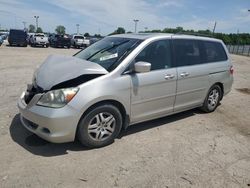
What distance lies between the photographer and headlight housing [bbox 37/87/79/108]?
3.50 meters

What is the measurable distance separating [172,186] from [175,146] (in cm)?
112

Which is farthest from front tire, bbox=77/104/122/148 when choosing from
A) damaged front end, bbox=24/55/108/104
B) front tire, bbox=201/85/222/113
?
front tire, bbox=201/85/222/113

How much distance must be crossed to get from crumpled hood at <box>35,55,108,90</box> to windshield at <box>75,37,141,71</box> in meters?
0.25

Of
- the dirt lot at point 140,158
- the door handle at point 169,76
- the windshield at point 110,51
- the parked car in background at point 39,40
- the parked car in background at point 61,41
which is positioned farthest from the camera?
the parked car in background at point 61,41

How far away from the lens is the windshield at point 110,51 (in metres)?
4.12

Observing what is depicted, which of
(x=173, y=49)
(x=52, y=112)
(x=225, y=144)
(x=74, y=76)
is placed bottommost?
(x=225, y=144)

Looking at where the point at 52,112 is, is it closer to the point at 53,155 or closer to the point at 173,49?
the point at 53,155

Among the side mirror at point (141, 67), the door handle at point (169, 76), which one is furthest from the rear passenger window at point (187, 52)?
the side mirror at point (141, 67)

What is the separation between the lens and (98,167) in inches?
135

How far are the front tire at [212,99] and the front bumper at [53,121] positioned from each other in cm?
338

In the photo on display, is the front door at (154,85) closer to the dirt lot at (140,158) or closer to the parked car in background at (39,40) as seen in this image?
the dirt lot at (140,158)

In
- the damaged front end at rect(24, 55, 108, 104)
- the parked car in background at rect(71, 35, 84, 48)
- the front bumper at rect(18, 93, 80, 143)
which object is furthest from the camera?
the parked car in background at rect(71, 35, 84, 48)

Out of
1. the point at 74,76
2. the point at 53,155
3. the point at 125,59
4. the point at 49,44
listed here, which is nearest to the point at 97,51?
the point at 125,59

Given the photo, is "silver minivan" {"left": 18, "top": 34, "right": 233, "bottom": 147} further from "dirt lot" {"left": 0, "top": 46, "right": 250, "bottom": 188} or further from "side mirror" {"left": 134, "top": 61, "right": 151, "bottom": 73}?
"dirt lot" {"left": 0, "top": 46, "right": 250, "bottom": 188}
